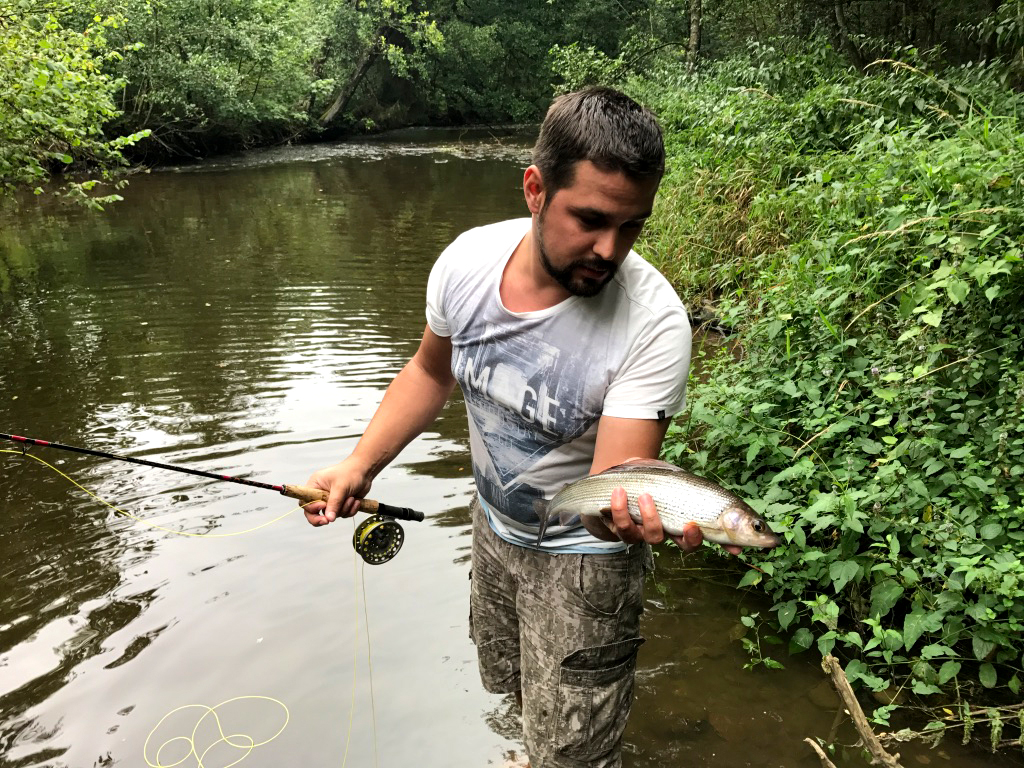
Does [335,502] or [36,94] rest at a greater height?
[36,94]

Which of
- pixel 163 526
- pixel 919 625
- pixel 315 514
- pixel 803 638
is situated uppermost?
pixel 315 514

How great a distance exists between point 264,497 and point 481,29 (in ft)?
125

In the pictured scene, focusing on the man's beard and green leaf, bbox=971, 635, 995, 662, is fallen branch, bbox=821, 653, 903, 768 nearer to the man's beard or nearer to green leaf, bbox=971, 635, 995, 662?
green leaf, bbox=971, 635, 995, 662

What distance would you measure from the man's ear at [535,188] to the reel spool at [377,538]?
1563 millimetres

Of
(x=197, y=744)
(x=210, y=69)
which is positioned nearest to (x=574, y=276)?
(x=197, y=744)

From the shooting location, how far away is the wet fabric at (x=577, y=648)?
7.32ft

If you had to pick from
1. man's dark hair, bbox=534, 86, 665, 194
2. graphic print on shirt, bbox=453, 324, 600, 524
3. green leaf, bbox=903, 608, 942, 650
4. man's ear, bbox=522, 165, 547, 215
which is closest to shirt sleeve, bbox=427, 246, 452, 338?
graphic print on shirt, bbox=453, 324, 600, 524

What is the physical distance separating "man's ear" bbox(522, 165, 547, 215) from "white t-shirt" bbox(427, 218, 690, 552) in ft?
0.71

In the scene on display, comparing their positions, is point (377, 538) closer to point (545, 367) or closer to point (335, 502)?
point (335, 502)

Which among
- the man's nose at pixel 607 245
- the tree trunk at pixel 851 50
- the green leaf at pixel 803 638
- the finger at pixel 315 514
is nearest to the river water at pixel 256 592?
the green leaf at pixel 803 638

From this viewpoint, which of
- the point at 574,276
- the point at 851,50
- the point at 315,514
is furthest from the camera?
the point at 851,50

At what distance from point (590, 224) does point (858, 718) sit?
2317mm

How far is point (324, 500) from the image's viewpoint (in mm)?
2721

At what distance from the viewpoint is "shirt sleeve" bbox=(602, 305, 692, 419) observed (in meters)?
1.99
